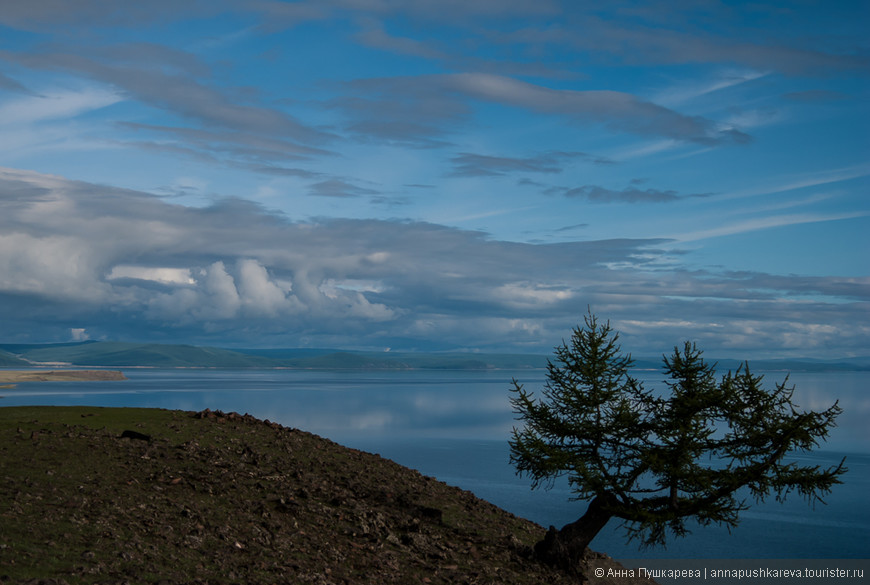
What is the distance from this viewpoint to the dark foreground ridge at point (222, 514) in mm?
10672

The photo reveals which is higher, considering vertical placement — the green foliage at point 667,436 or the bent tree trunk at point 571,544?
the green foliage at point 667,436

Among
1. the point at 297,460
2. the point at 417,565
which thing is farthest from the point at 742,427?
the point at 297,460

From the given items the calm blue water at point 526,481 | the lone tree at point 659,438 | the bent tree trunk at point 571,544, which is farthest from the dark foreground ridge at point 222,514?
the calm blue water at point 526,481

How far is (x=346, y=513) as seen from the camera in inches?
607

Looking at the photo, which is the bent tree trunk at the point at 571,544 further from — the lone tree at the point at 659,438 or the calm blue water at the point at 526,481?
the calm blue water at the point at 526,481

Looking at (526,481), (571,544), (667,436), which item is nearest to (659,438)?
(667,436)

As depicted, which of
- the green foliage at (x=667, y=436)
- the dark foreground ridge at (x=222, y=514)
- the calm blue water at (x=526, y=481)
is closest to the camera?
the dark foreground ridge at (x=222, y=514)

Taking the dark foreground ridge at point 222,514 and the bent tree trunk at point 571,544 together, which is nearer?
the dark foreground ridge at point 222,514

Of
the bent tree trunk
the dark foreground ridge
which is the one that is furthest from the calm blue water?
the dark foreground ridge

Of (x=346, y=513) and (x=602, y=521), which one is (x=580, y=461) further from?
(x=346, y=513)

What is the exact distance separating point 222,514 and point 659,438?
29.2 feet

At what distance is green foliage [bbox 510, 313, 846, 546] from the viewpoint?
1431 cm

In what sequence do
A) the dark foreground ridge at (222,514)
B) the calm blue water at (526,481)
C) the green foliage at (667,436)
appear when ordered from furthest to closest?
1. the calm blue water at (526,481)
2. the green foliage at (667,436)
3. the dark foreground ridge at (222,514)

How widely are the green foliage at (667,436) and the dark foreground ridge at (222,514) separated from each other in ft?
7.45
